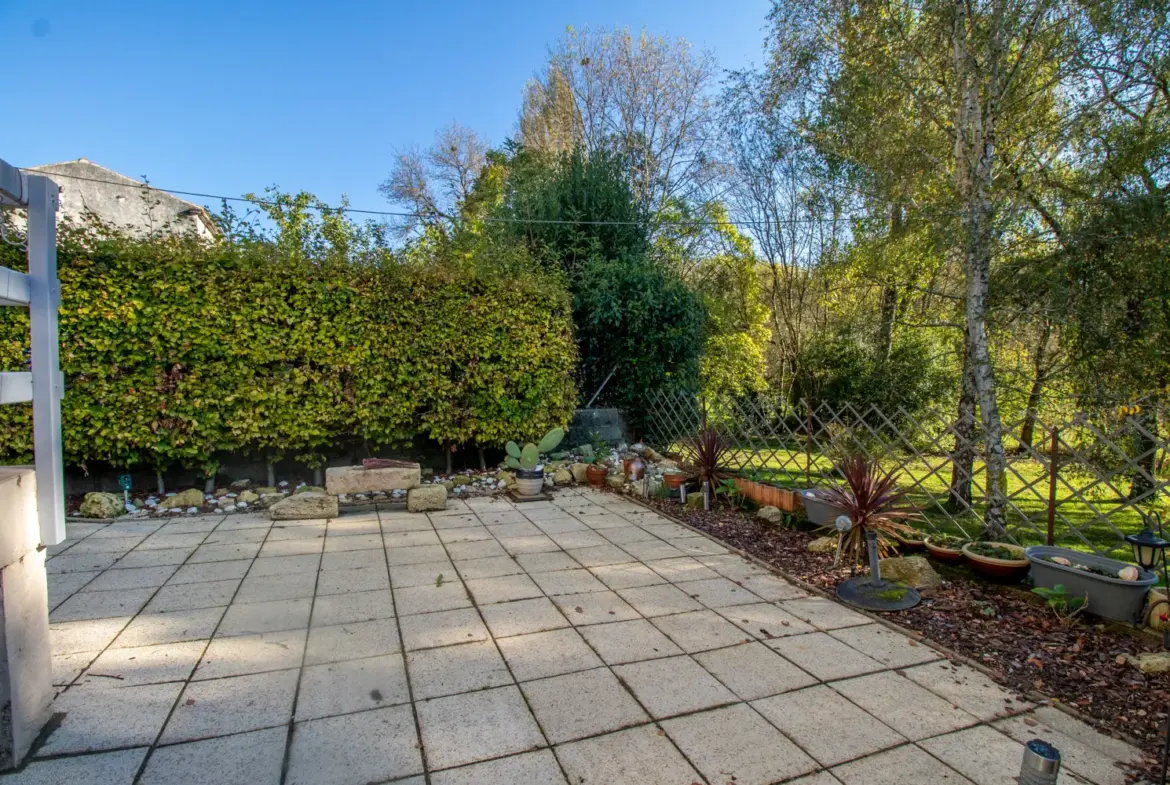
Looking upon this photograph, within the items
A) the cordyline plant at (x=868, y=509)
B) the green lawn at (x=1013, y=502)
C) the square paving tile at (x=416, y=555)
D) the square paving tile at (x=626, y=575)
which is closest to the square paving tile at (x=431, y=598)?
the square paving tile at (x=416, y=555)

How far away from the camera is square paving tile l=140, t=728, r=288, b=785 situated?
148 cm

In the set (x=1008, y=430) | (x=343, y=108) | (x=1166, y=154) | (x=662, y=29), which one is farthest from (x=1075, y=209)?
A: (x=662, y=29)

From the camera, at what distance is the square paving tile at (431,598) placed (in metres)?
2.64

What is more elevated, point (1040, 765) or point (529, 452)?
point (529, 452)

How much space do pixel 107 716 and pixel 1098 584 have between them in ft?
12.7

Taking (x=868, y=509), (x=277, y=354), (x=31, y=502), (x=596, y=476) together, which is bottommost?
(x=596, y=476)

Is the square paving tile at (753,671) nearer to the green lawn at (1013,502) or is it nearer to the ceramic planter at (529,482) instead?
the green lawn at (1013,502)

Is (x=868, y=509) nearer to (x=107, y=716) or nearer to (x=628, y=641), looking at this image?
(x=628, y=641)

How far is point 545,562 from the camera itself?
11.0 ft

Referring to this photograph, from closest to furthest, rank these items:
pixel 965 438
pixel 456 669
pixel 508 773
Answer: pixel 508 773, pixel 456 669, pixel 965 438

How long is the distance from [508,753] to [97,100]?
863cm

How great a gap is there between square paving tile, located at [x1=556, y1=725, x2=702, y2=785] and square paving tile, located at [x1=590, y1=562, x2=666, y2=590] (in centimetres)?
127

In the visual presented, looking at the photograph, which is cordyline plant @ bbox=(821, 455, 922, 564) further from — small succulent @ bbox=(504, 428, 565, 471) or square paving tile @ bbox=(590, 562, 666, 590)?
small succulent @ bbox=(504, 428, 565, 471)

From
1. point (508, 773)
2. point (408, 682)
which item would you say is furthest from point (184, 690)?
point (508, 773)
